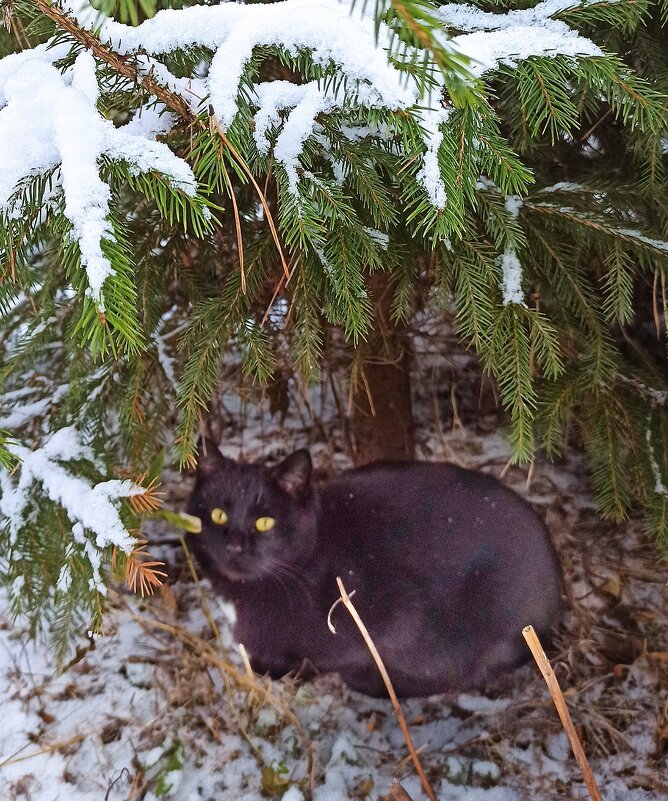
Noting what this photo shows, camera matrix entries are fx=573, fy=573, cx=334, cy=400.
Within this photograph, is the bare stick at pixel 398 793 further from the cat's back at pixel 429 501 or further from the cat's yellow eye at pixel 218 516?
the cat's yellow eye at pixel 218 516

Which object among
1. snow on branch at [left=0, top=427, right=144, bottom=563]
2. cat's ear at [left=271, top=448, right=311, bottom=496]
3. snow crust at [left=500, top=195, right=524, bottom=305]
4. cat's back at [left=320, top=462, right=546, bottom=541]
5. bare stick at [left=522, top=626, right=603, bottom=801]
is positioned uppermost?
snow crust at [left=500, top=195, right=524, bottom=305]

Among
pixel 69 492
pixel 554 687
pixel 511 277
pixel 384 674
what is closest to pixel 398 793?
pixel 384 674

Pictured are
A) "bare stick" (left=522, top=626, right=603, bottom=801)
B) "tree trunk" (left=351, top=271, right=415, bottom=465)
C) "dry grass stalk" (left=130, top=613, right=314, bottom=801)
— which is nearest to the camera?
"bare stick" (left=522, top=626, right=603, bottom=801)

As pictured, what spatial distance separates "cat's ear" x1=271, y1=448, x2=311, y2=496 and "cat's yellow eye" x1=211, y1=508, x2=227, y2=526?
0.11 metres

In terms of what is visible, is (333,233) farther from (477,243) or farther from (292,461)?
(292,461)

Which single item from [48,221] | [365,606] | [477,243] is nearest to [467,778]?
[365,606]

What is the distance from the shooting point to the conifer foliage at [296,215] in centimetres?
54

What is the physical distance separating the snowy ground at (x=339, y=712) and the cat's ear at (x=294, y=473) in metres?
0.30

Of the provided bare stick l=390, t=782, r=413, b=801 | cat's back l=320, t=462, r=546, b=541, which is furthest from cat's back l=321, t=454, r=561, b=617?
bare stick l=390, t=782, r=413, b=801

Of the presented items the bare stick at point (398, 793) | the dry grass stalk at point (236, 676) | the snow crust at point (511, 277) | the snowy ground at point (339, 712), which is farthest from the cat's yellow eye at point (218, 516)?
the snow crust at point (511, 277)

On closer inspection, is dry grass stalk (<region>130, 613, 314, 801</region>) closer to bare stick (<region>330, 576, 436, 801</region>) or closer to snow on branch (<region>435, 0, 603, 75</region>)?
bare stick (<region>330, 576, 436, 801</region>)

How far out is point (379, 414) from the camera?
134cm

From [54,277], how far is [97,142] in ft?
1.74

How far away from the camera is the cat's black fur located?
0.98 m
